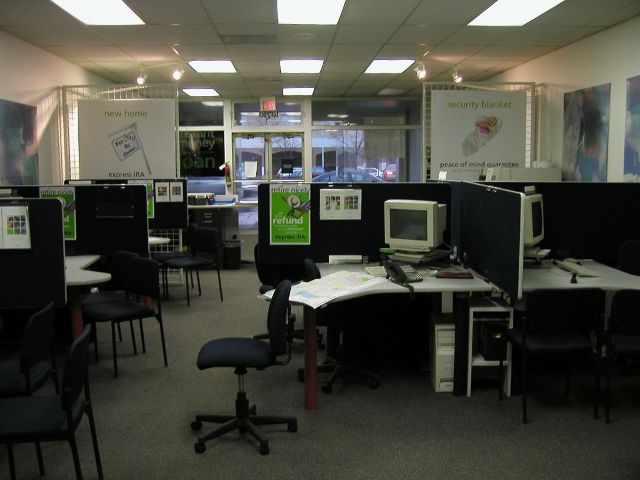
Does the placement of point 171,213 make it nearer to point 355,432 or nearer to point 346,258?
point 346,258

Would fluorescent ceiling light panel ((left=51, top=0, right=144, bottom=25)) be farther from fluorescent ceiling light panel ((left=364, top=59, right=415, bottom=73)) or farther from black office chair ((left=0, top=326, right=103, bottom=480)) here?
black office chair ((left=0, top=326, right=103, bottom=480))

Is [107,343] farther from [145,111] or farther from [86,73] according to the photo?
[86,73]

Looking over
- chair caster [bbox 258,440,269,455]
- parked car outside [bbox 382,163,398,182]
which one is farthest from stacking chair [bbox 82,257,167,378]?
parked car outside [bbox 382,163,398,182]

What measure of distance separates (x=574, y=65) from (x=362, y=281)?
4408 mm

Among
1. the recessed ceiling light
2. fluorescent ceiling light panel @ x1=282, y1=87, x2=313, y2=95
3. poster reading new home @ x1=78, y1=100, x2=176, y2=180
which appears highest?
fluorescent ceiling light panel @ x1=282, y1=87, x2=313, y2=95

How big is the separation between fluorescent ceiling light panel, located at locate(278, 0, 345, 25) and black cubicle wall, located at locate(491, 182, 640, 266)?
2.13 metres

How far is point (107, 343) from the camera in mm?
4980

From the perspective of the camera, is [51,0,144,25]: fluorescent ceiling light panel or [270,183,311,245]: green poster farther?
[51,0,144,25]: fluorescent ceiling light panel

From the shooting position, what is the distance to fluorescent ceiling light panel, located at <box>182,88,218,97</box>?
995cm

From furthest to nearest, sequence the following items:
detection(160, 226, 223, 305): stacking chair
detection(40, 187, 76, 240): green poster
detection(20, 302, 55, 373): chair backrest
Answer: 1. detection(160, 226, 223, 305): stacking chair
2. detection(40, 187, 76, 240): green poster
3. detection(20, 302, 55, 373): chair backrest

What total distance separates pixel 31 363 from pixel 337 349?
6.44 feet

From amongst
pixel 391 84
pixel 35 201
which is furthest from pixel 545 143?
pixel 35 201

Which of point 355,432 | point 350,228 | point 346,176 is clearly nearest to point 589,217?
point 350,228

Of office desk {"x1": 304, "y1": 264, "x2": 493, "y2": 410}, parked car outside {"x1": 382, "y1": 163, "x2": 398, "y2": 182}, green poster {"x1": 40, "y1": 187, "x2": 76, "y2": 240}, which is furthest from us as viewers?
parked car outside {"x1": 382, "y1": 163, "x2": 398, "y2": 182}
